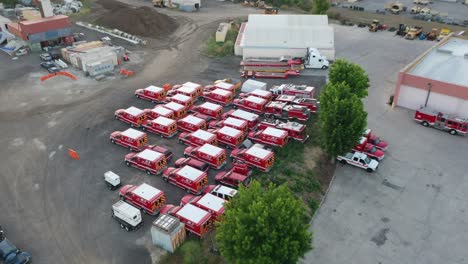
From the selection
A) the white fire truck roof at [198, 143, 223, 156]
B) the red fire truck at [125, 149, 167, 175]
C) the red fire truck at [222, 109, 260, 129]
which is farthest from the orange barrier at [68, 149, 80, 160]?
the red fire truck at [222, 109, 260, 129]

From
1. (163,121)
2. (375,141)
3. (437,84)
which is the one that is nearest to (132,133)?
(163,121)

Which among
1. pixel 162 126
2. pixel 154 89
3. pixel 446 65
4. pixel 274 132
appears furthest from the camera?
pixel 154 89

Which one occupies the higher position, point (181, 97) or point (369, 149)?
point (181, 97)

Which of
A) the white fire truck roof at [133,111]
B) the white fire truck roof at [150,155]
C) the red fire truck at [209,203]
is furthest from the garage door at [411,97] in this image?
the white fire truck roof at [133,111]

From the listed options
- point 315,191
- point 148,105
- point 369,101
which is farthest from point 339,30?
point 315,191

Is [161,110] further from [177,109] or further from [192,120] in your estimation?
[192,120]

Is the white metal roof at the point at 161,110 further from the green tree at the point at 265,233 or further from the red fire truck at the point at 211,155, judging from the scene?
the green tree at the point at 265,233

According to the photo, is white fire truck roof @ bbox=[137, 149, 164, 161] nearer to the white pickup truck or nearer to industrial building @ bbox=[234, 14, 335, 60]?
the white pickup truck
